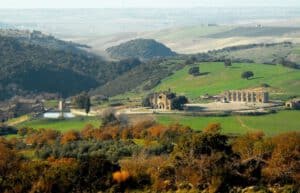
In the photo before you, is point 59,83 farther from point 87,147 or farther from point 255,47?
point 87,147

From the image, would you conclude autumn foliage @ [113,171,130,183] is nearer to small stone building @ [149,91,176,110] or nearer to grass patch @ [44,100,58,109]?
small stone building @ [149,91,176,110]

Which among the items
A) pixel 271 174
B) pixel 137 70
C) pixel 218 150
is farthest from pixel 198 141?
pixel 137 70

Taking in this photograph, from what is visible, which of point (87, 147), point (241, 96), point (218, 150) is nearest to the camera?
point (218, 150)

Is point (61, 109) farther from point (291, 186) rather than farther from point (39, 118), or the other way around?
point (291, 186)

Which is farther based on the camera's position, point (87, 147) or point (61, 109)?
point (61, 109)

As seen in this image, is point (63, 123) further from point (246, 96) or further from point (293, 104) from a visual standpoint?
point (246, 96)

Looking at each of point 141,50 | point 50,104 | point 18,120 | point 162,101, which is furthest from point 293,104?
point 141,50

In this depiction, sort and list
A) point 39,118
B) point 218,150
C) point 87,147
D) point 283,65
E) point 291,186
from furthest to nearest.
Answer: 1. point 283,65
2. point 39,118
3. point 87,147
4. point 218,150
5. point 291,186

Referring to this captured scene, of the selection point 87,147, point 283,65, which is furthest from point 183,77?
point 87,147

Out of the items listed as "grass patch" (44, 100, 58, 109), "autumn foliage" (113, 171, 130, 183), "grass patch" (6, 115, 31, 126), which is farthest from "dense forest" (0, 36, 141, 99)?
"autumn foliage" (113, 171, 130, 183)
